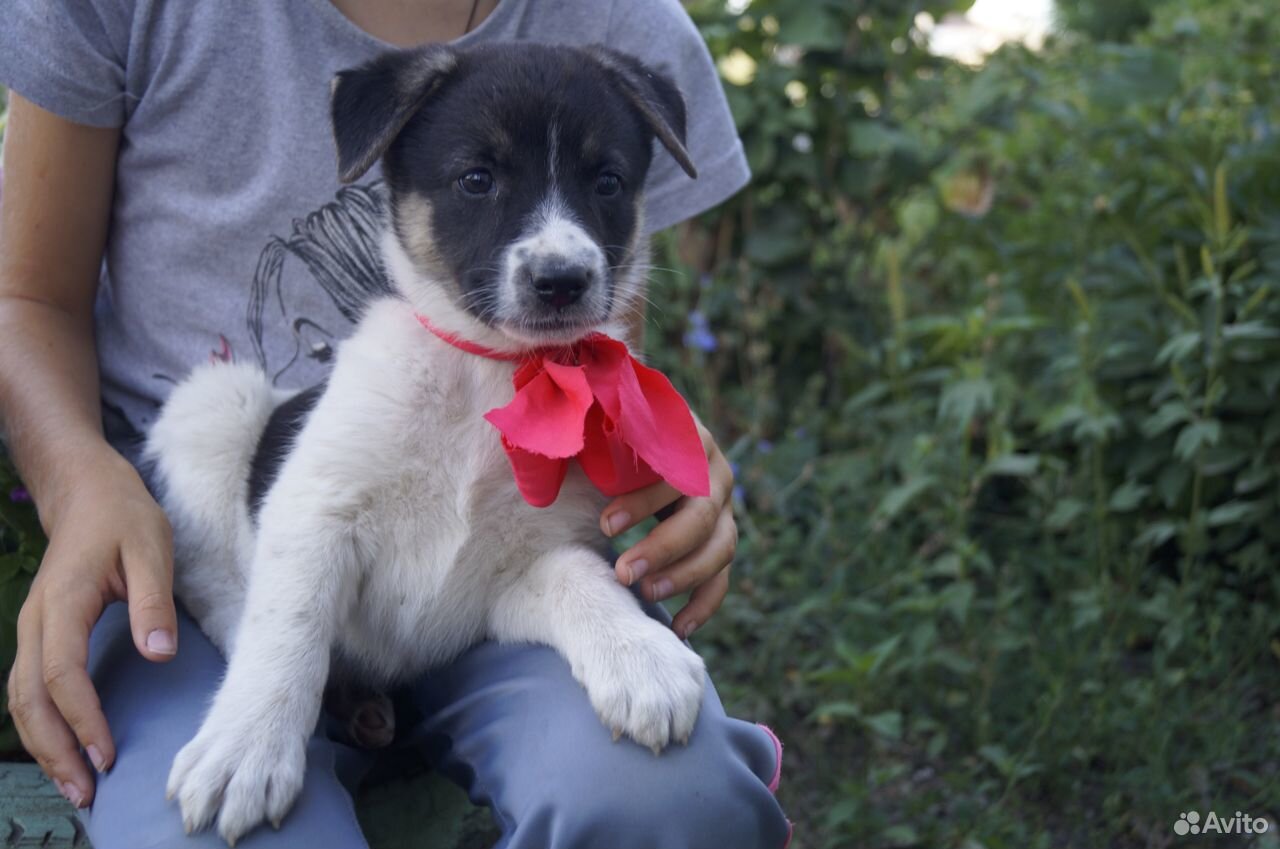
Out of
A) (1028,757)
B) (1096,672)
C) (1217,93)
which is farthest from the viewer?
(1217,93)

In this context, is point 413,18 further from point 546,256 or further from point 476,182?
point 546,256

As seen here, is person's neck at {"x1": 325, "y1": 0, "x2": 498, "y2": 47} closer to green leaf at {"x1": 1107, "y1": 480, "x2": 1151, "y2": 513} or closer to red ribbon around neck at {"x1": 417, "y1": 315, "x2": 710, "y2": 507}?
red ribbon around neck at {"x1": 417, "y1": 315, "x2": 710, "y2": 507}

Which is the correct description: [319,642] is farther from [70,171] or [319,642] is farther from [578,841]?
[70,171]

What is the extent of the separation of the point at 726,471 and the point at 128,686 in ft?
3.97

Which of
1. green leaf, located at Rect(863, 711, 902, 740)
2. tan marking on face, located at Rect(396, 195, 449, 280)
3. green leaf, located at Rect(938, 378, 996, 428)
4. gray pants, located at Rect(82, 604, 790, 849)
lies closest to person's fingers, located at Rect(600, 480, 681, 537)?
gray pants, located at Rect(82, 604, 790, 849)

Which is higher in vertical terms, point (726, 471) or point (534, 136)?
point (534, 136)

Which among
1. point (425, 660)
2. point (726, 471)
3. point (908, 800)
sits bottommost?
point (908, 800)

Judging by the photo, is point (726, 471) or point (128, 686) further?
point (726, 471)

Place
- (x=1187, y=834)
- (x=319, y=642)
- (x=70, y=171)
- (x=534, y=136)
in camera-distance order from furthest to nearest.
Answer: (x=1187, y=834) < (x=70, y=171) < (x=534, y=136) < (x=319, y=642)

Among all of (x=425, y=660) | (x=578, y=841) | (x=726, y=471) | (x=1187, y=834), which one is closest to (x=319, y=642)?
(x=425, y=660)

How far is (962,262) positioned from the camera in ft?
16.4

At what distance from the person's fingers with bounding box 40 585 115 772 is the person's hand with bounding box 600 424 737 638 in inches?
35.8

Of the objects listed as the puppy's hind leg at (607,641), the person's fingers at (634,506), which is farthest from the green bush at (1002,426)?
the puppy's hind leg at (607,641)

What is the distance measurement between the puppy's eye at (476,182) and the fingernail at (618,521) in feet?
2.27
